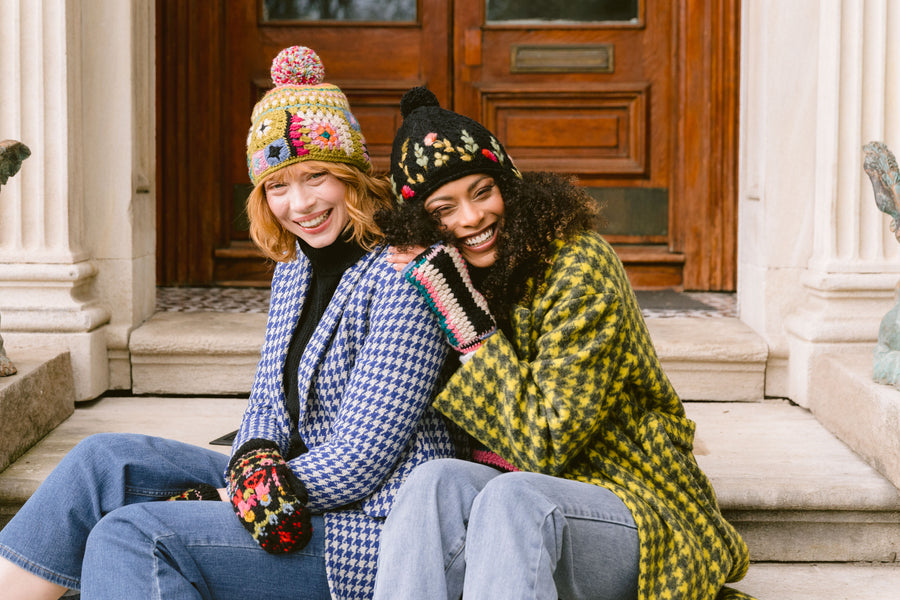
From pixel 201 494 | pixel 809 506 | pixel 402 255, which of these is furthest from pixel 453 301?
pixel 809 506

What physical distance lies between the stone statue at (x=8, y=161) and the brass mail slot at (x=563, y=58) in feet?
7.28

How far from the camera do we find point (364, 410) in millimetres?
1950

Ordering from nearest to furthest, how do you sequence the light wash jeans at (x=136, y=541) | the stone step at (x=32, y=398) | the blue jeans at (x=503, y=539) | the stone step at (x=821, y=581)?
1. the blue jeans at (x=503, y=539)
2. the light wash jeans at (x=136, y=541)
3. the stone step at (x=821, y=581)
4. the stone step at (x=32, y=398)

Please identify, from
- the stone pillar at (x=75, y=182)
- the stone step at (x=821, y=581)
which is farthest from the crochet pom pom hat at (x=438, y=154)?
the stone pillar at (x=75, y=182)

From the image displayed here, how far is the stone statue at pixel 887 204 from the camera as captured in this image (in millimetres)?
2670

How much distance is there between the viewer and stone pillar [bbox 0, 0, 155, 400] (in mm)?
3295

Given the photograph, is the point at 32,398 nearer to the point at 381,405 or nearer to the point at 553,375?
the point at 381,405

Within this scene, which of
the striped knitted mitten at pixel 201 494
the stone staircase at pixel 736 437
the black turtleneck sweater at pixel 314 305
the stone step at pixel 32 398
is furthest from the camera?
the stone step at pixel 32 398

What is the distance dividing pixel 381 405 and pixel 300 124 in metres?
0.65

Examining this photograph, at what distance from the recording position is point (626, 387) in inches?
80.0

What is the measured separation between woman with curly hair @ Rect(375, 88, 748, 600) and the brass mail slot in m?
2.33

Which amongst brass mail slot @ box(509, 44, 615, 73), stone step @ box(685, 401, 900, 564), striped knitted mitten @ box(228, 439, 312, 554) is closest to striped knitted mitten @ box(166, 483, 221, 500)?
striped knitted mitten @ box(228, 439, 312, 554)

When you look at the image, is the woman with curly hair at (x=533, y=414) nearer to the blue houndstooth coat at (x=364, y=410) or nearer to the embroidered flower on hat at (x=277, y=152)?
the blue houndstooth coat at (x=364, y=410)

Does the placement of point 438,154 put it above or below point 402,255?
above
